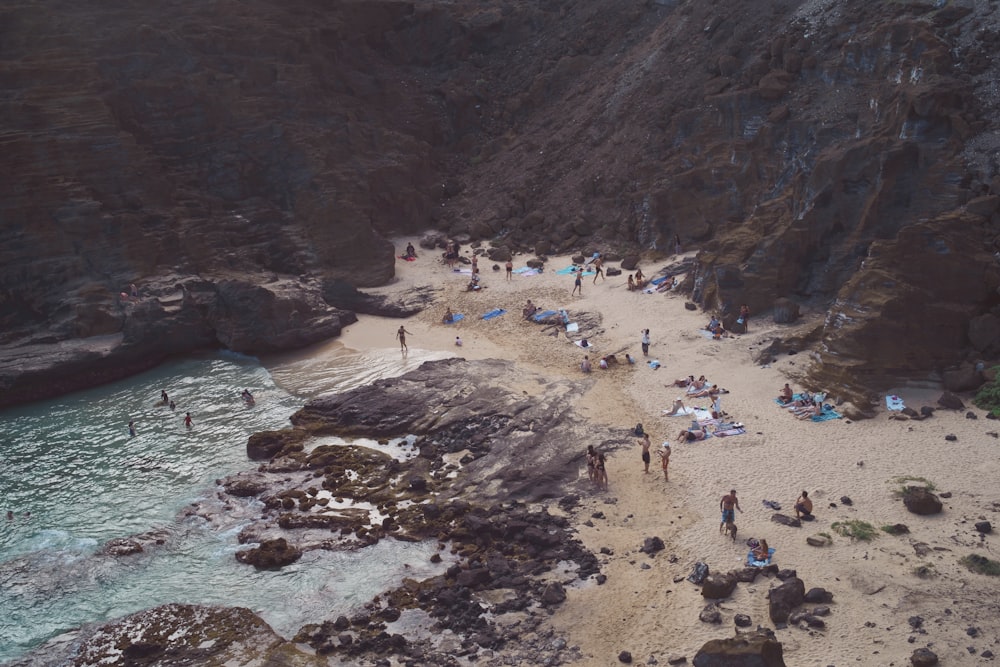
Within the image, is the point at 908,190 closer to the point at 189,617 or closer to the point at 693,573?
the point at 693,573

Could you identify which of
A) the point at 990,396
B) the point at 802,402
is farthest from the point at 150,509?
the point at 990,396

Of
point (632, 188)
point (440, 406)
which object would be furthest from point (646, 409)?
point (632, 188)

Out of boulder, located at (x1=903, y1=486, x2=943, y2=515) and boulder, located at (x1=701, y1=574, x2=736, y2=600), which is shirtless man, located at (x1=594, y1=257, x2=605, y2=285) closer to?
boulder, located at (x1=903, y1=486, x2=943, y2=515)

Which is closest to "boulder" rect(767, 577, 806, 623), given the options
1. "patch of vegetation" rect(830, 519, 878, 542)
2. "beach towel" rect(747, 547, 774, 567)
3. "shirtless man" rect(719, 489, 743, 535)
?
"beach towel" rect(747, 547, 774, 567)

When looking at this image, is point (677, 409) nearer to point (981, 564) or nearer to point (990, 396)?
point (990, 396)

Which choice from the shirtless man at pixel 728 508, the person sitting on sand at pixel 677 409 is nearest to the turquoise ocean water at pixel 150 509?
the shirtless man at pixel 728 508

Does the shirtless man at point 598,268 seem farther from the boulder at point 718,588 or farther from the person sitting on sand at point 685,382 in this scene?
the boulder at point 718,588

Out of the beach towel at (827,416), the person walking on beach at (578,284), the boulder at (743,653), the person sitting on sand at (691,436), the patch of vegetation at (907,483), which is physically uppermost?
the person walking on beach at (578,284)
